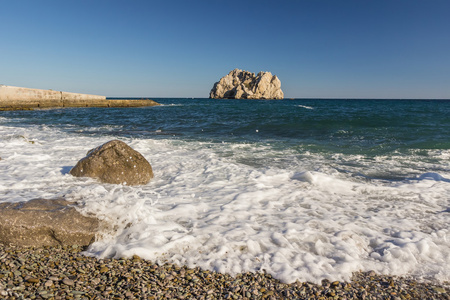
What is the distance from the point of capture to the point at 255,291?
8.46 ft

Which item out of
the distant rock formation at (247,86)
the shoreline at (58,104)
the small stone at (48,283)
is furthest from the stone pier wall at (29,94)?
the distant rock formation at (247,86)

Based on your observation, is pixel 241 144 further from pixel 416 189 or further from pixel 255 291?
pixel 255 291

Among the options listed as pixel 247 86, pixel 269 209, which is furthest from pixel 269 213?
pixel 247 86

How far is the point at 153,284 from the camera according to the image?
260cm

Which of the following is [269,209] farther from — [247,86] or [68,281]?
[247,86]

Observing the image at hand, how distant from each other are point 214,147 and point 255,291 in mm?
8097

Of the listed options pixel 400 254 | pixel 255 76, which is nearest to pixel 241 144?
pixel 400 254

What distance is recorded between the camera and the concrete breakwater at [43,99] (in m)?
31.4

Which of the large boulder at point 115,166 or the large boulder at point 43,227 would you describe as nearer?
the large boulder at point 43,227

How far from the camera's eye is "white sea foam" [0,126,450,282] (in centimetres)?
315

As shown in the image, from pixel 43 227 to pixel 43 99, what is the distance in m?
38.7

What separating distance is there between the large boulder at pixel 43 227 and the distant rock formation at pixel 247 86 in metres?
114

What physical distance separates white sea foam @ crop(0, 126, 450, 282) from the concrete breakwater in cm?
3077

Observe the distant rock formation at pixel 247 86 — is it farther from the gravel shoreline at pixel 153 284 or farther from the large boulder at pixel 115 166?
the gravel shoreline at pixel 153 284
